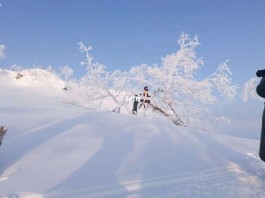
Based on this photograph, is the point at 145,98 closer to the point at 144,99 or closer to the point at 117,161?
the point at 144,99

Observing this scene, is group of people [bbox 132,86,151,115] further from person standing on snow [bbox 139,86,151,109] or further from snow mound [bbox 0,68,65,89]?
snow mound [bbox 0,68,65,89]

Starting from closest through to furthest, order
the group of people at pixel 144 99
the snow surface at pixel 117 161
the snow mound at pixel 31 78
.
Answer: the snow surface at pixel 117 161, the group of people at pixel 144 99, the snow mound at pixel 31 78

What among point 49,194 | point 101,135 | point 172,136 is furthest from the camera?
point 172,136

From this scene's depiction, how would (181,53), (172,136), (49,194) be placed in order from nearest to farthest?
(49,194), (172,136), (181,53)

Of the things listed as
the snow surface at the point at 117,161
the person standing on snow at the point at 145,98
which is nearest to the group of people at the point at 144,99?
the person standing on snow at the point at 145,98

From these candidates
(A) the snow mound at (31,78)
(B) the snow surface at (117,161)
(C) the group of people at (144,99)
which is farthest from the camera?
(A) the snow mound at (31,78)

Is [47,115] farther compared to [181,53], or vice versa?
[181,53]

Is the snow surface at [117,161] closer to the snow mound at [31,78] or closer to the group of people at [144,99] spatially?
the group of people at [144,99]

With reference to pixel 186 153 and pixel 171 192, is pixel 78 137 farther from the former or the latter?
pixel 171 192

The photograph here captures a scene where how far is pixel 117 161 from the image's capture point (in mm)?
5117

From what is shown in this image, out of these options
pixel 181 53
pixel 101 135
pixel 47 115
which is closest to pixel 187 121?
pixel 181 53

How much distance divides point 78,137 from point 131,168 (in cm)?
166

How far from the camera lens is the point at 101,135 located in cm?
660

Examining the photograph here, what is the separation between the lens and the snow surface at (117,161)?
3.97 m
